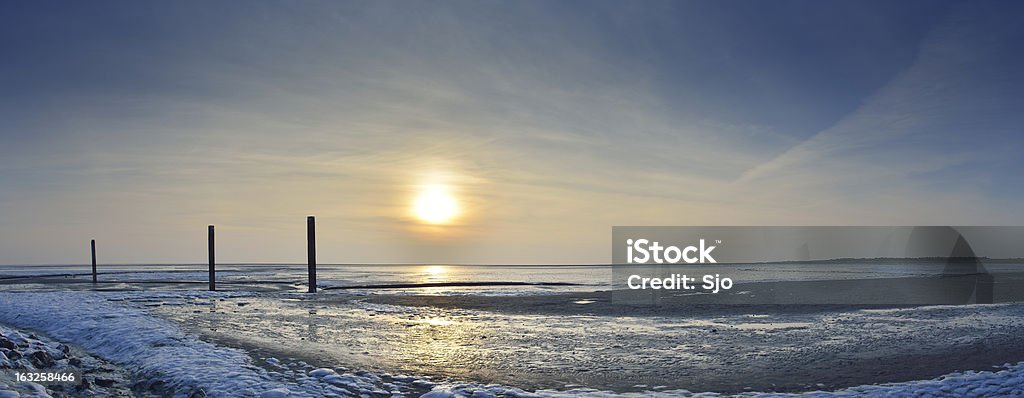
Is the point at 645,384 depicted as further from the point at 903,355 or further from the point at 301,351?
the point at 301,351

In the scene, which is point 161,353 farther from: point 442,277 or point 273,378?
point 442,277

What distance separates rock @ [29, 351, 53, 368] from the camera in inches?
413

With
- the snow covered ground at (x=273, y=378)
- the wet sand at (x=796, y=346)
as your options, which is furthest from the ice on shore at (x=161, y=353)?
the wet sand at (x=796, y=346)

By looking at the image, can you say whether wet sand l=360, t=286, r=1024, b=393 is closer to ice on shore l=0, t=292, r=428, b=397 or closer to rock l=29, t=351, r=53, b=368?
ice on shore l=0, t=292, r=428, b=397

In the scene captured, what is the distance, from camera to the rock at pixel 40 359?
10.5m

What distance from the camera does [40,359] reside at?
1068 centimetres

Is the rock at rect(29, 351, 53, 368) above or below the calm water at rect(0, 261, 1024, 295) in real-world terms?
above

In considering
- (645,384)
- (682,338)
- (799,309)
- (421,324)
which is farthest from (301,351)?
(799,309)

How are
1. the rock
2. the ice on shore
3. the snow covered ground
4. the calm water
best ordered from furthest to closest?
the calm water
the rock
the ice on shore
the snow covered ground

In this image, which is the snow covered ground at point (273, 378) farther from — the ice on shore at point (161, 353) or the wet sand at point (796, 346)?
the wet sand at point (796, 346)

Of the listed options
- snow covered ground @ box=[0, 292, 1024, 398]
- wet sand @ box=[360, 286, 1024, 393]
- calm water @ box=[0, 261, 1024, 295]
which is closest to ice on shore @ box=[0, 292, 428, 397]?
snow covered ground @ box=[0, 292, 1024, 398]

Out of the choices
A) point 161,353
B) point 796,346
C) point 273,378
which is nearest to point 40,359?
point 161,353

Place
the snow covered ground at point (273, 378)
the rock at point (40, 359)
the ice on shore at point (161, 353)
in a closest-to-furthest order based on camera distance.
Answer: the snow covered ground at point (273, 378) < the ice on shore at point (161, 353) < the rock at point (40, 359)

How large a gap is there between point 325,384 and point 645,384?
502 centimetres
